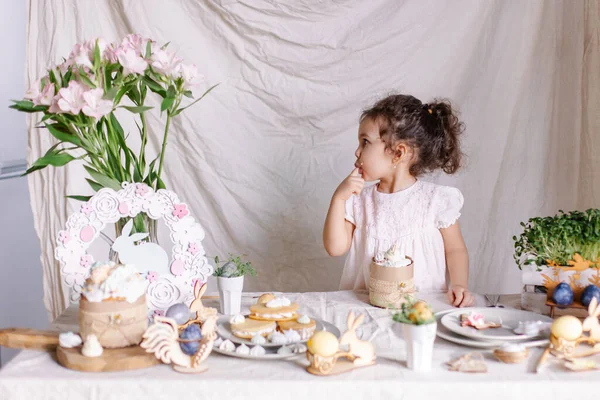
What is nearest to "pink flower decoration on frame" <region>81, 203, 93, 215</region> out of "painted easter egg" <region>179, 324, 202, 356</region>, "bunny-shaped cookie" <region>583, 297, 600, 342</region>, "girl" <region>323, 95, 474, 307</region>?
"painted easter egg" <region>179, 324, 202, 356</region>

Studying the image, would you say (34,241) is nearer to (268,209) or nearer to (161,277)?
(268,209)

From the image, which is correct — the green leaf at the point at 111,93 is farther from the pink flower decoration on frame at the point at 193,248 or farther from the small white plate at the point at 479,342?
the small white plate at the point at 479,342

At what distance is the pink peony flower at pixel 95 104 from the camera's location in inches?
52.7

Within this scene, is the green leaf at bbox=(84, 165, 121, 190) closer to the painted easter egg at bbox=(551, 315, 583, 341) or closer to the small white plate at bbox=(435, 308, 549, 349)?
the small white plate at bbox=(435, 308, 549, 349)

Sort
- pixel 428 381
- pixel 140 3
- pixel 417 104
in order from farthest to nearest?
pixel 140 3
pixel 417 104
pixel 428 381

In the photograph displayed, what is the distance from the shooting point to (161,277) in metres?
1.48

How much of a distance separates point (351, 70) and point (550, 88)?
0.70 meters

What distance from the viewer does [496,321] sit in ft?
4.62

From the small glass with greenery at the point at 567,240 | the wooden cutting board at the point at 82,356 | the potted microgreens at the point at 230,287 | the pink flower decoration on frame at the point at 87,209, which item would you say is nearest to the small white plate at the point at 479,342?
the small glass with greenery at the point at 567,240

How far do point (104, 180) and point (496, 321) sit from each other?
36.4 inches

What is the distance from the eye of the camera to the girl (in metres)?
1.94

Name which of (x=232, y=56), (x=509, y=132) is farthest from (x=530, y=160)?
(x=232, y=56)

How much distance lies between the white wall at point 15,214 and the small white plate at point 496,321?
7.25 ft

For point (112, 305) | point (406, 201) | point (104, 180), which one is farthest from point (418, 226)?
point (112, 305)
